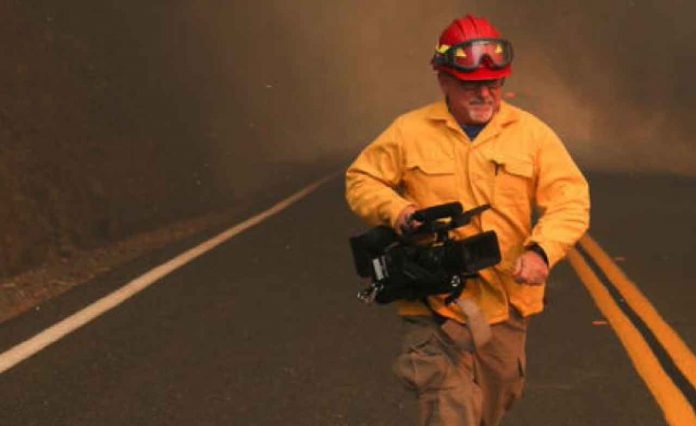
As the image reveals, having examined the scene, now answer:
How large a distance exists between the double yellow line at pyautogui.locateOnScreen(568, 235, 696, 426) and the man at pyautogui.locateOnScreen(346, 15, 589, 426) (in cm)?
213

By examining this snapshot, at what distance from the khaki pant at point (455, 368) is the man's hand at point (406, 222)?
0.37 meters

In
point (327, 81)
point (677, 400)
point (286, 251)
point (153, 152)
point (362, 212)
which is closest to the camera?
point (362, 212)

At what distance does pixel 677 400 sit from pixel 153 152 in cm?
1244

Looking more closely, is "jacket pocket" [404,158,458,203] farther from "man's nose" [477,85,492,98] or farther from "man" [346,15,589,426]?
"man's nose" [477,85,492,98]

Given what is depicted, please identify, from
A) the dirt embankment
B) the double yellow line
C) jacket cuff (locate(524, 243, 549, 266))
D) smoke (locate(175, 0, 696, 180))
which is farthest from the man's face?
smoke (locate(175, 0, 696, 180))

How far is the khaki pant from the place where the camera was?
169 inches

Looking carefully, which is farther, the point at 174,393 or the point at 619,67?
the point at 619,67

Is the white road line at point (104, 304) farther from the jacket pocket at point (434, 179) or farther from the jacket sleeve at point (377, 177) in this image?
the jacket pocket at point (434, 179)

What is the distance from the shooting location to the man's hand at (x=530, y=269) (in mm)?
4008

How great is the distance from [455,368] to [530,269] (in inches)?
20.7

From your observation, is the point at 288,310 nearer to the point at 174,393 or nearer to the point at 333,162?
the point at 174,393

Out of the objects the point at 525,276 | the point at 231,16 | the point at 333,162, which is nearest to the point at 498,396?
the point at 525,276

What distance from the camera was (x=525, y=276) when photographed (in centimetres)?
400

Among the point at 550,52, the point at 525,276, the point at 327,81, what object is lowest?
the point at 550,52
